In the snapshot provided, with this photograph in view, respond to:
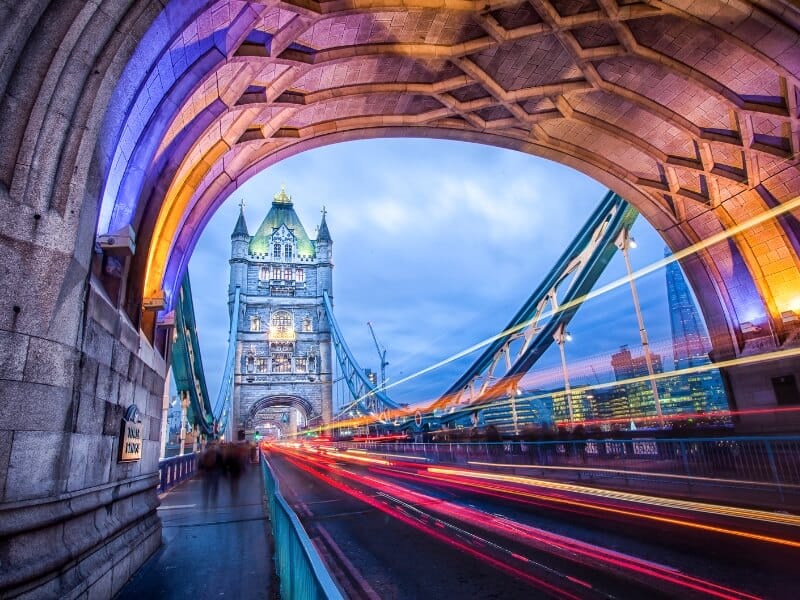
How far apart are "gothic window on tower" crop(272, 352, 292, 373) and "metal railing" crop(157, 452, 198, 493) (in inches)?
1941

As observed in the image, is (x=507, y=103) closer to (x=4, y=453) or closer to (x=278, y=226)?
(x=4, y=453)

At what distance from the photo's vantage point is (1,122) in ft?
11.5

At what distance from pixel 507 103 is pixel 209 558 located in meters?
11.6

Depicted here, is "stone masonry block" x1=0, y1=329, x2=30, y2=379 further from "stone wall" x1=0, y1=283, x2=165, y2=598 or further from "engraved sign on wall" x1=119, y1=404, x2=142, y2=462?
"engraved sign on wall" x1=119, y1=404, x2=142, y2=462

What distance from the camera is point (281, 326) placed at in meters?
71.3

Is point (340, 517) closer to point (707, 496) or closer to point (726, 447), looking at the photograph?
point (707, 496)

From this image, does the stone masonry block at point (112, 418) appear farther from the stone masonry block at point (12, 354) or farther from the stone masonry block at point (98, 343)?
the stone masonry block at point (12, 354)

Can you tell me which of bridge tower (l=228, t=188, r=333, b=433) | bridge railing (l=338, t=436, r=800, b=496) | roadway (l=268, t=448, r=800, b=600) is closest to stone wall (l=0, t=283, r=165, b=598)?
roadway (l=268, t=448, r=800, b=600)

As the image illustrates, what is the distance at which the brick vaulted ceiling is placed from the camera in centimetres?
655

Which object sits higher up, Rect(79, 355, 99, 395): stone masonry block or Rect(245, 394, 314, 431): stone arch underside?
Rect(245, 394, 314, 431): stone arch underside

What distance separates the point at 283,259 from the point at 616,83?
228 feet

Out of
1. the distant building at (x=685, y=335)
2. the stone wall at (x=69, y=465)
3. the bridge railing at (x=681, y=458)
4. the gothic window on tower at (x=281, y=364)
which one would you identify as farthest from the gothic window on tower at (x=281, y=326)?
the distant building at (x=685, y=335)

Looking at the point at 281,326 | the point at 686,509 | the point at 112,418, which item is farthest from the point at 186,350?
the point at 281,326

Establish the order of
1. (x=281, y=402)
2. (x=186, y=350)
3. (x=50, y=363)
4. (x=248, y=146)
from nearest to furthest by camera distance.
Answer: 1. (x=50, y=363)
2. (x=248, y=146)
3. (x=186, y=350)
4. (x=281, y=402)
